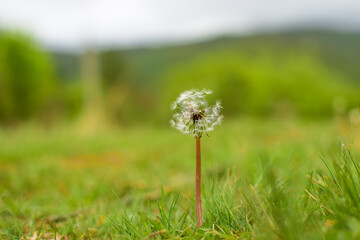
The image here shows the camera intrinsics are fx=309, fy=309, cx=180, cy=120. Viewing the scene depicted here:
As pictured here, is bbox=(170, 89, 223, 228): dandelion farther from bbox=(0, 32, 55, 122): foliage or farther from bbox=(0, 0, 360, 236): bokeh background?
bbox=(0, 32, 55, 122): foliage

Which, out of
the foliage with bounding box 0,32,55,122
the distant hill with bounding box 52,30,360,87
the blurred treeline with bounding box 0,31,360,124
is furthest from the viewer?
the distant hill with bounding box 52,30,360,87

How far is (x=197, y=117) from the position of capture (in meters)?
1.18

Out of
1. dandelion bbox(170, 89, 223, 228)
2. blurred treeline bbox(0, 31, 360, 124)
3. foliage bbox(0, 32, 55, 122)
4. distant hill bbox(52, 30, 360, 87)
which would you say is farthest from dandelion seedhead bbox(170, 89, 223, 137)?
distant hill bbox(52, 30, 360, 87)

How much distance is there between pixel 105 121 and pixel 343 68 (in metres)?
83.3

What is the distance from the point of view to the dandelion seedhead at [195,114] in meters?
1.18

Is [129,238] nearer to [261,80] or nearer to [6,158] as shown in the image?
[6,158]

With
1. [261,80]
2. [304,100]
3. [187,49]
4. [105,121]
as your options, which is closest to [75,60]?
[187,49]

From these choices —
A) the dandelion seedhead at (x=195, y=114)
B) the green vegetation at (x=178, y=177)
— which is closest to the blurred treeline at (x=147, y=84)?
the green vegetation at (x=178, y=177)

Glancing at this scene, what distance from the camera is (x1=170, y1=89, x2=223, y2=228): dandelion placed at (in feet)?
3.88

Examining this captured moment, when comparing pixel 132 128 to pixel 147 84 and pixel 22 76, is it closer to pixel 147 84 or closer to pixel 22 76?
pixel 22 76

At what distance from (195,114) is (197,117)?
0.05 ft

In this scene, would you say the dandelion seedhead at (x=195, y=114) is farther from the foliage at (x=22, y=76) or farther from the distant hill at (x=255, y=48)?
the distant hill at (x=255, y=48)

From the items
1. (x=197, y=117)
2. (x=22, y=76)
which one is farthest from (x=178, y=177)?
(x=22, y=76)

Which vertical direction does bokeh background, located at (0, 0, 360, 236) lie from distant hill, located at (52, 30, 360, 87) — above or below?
below
